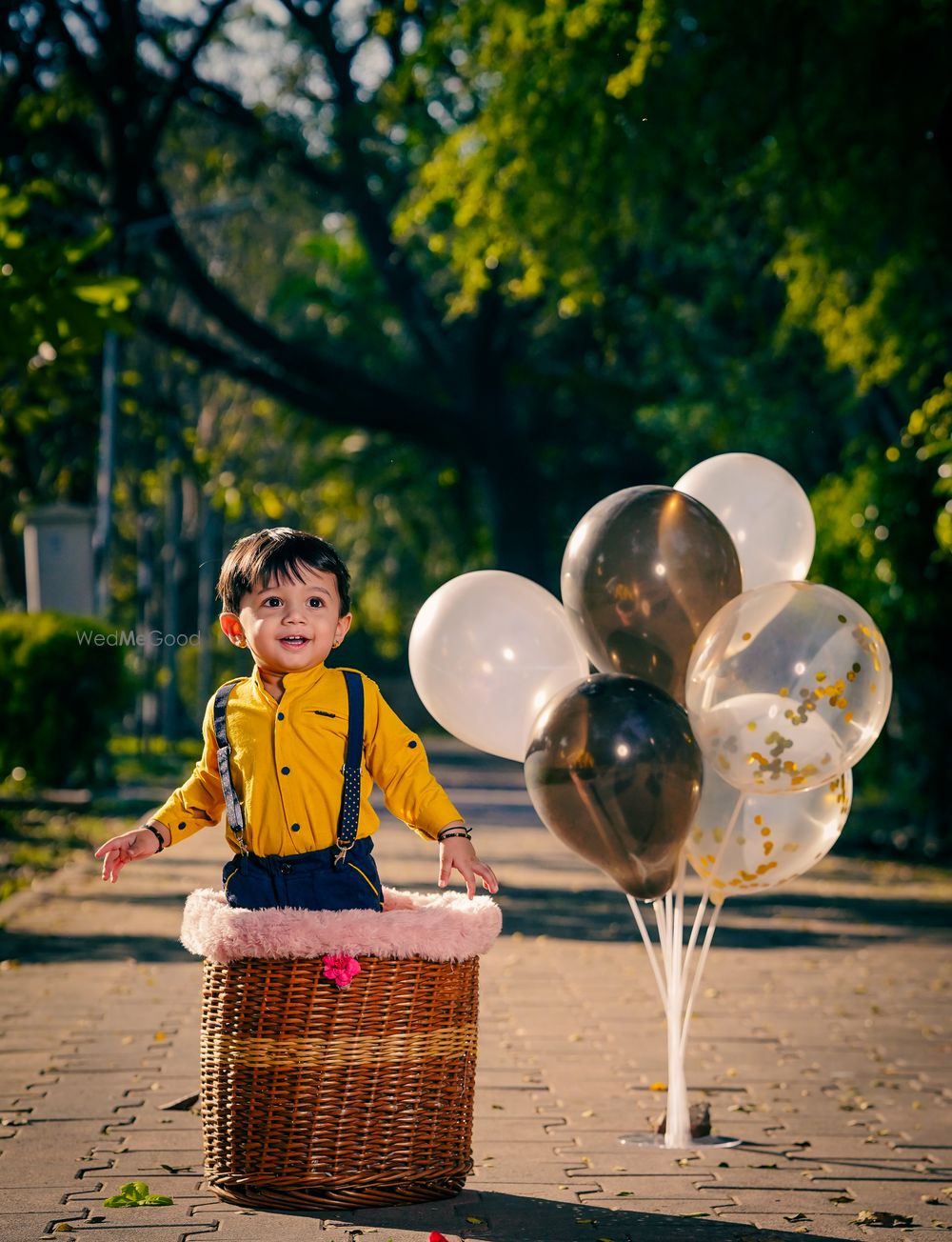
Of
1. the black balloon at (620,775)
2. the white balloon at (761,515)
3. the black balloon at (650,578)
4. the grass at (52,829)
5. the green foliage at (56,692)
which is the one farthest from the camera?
the green foliage at (56,692)

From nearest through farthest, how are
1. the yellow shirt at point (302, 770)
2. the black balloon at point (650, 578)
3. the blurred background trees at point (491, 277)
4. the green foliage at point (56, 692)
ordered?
1. the yellow shirt at point (302, 770)
2. the black balloon at point (650, 578)
3. the blurred background trees at point (491, 277)
4. the green foliage at point (56, 692)

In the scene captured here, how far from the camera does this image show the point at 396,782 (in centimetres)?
433

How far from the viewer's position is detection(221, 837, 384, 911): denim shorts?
4.22 meters

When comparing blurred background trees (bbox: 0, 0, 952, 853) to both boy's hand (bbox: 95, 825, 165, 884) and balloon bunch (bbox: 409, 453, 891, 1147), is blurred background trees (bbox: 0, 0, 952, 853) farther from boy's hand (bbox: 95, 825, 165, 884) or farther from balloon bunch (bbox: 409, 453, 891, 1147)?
boy's hand (bbox: 95, 825, 165, 884)

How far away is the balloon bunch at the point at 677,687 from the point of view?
15.1 ft

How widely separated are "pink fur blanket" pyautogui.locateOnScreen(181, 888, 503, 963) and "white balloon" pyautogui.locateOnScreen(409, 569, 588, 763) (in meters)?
0.88

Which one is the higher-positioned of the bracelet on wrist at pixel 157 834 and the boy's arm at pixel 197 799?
the boy's arm at pixel 197 799

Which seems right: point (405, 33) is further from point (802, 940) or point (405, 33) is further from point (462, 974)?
point (462, 974)

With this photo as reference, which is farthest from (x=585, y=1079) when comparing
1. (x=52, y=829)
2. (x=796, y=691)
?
(x=52, y=829)

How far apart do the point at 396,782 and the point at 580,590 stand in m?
1.03

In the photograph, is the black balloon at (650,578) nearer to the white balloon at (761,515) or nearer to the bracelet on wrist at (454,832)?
the white balloon at (761,515)

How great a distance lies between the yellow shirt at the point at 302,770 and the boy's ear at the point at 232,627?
12 cm

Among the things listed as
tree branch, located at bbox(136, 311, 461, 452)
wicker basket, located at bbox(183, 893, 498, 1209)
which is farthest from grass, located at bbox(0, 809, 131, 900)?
wicker basket, located at bbox(183, 893, 498, 1209)

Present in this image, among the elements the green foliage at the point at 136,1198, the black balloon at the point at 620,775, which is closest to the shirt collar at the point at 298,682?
the black balloon at the point at 620,775
